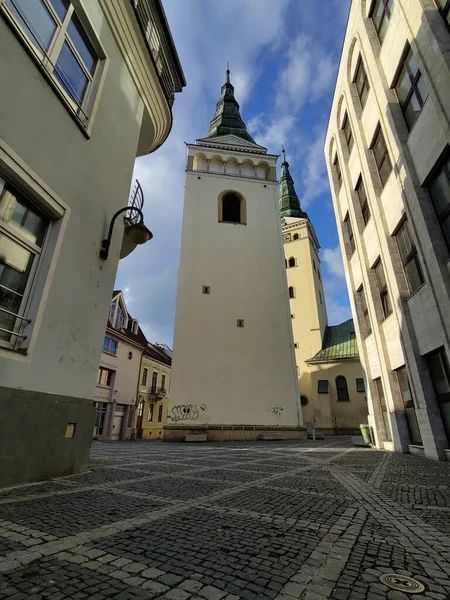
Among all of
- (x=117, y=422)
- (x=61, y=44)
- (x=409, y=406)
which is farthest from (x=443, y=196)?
(x=117, y=422)

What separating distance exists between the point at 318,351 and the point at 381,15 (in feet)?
88.9

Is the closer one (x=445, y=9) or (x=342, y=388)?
(x=445, y=9)

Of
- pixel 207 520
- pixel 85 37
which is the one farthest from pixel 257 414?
pixel 85 37

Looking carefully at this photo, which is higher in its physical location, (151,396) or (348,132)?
(348,132)

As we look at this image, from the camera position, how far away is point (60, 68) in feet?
17.7

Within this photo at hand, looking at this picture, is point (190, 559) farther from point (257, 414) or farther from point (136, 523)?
point (257, 414)

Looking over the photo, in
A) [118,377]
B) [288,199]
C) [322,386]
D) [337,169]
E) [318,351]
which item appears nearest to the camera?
[337,169]

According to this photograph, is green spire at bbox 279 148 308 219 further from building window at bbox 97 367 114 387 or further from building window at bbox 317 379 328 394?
building window at bbox 97 367 114 387

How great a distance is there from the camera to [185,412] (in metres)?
17.2

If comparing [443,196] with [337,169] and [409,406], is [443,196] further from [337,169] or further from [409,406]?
[337,169]

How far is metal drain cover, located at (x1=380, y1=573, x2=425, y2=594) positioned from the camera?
66.2 inches

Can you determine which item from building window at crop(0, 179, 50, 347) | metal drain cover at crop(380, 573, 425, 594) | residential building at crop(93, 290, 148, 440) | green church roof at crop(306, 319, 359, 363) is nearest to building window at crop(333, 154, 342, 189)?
building window at crop(0, 179, 50, 347)

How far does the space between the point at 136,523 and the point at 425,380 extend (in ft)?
28.4

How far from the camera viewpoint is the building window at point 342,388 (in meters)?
28.9
